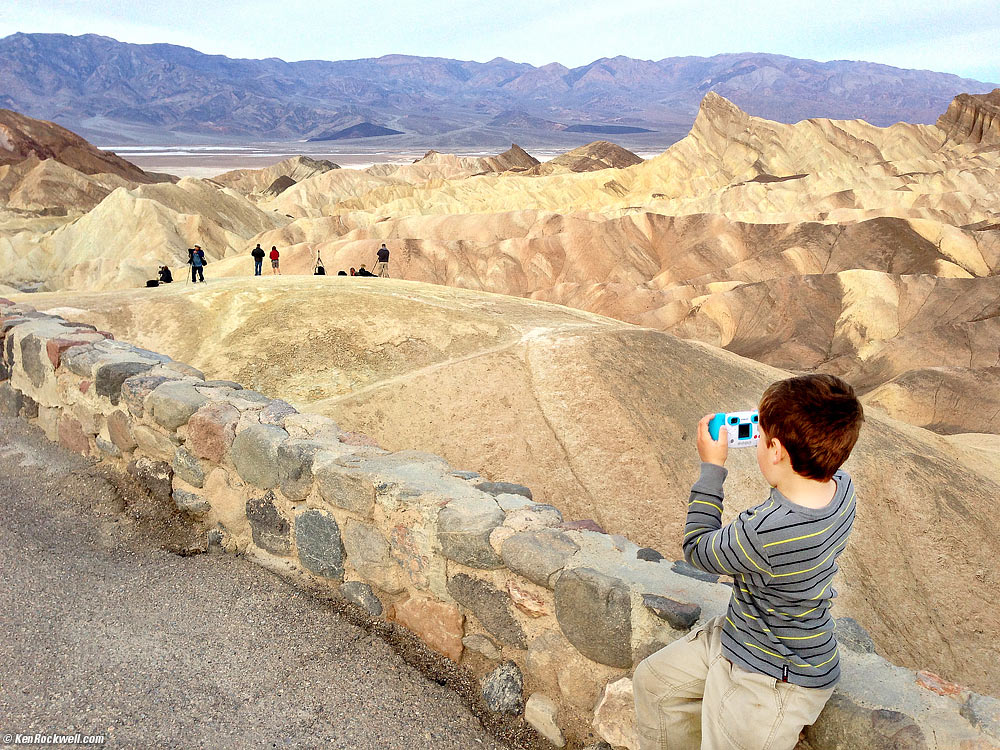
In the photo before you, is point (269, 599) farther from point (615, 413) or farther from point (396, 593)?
point (615, 413)

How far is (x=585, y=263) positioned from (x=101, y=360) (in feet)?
92.6

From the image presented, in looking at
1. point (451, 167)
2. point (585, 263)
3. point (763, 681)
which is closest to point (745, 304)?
point (585, 263)

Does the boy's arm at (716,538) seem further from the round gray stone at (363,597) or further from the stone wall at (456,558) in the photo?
the round gray stone at (363,597)

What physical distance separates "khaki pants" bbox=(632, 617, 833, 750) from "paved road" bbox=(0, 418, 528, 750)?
3.31ft

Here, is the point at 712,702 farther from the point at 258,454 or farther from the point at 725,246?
the point at 725,246

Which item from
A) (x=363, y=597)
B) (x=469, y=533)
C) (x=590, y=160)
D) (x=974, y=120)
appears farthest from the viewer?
(x=590, y=160)

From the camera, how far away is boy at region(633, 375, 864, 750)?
2043 millimetres

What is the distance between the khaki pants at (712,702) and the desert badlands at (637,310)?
6413 millimetres

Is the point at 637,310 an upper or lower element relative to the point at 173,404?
lower

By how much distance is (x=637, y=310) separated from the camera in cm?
2795

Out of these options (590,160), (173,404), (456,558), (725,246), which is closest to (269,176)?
(590,160)

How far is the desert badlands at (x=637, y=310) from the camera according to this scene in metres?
9.61

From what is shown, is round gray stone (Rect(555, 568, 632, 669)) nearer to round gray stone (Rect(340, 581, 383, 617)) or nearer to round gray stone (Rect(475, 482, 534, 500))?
round gray stone (Rect(475, 482, 534, 500))

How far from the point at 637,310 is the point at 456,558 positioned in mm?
25213
